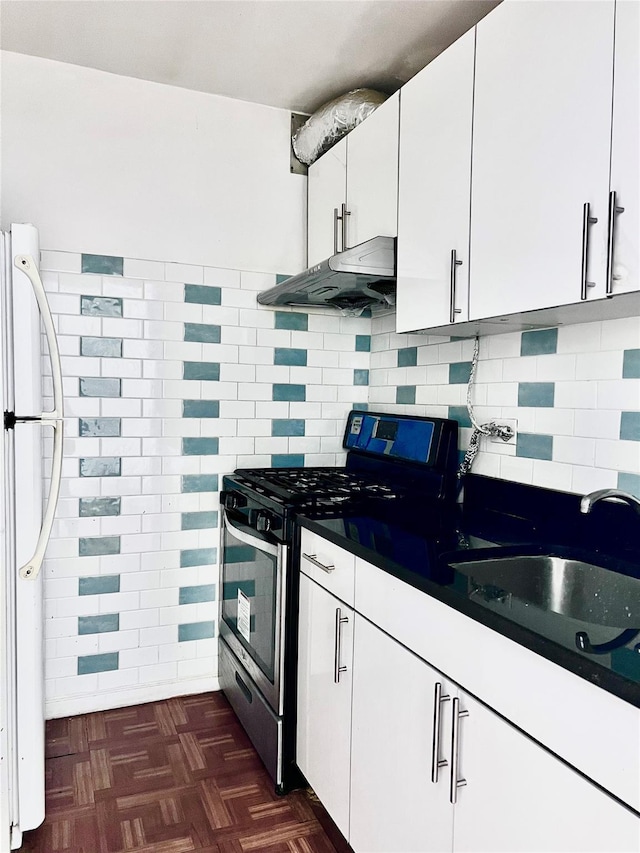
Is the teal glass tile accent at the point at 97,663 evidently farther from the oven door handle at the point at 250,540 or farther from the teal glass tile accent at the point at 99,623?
the oven door handle at the point at 250,540

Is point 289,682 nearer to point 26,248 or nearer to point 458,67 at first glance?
point 26,248

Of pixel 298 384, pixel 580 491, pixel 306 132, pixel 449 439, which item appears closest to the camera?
pixel 580 491

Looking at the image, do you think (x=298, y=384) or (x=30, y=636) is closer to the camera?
(x=30, y=636)

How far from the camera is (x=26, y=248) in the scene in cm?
164

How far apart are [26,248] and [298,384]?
1.34 m

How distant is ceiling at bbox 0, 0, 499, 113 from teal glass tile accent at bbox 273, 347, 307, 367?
40.8 inches

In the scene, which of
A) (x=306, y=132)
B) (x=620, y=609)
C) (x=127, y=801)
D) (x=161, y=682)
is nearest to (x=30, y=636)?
(x=127, y=801)

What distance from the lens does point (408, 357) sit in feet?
8.55

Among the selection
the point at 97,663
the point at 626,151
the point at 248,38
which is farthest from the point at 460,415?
the point at 97,663

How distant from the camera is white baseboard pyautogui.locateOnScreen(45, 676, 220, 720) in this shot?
2.44 meters

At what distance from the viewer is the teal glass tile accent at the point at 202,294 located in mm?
2562

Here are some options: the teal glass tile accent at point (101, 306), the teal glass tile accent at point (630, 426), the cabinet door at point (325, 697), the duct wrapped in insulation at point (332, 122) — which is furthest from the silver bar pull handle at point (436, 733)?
the duct wrapped in insulation at point (332, 122)

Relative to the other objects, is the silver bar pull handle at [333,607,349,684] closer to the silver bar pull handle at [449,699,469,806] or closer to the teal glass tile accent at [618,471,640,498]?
the silver bar pull handle at [449,699,469,806]

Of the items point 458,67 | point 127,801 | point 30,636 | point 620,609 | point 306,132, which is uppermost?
point 306,132
